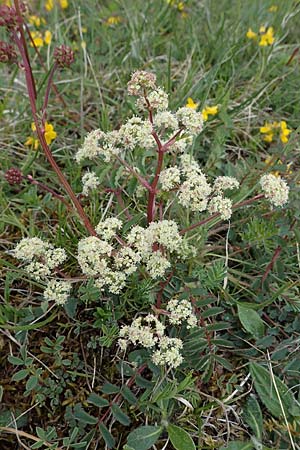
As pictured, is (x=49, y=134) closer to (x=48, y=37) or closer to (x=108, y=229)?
(x=48, y=37)

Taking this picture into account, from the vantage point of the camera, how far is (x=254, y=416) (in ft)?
5.64

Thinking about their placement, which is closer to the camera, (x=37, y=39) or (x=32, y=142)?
(x=32, y=142)

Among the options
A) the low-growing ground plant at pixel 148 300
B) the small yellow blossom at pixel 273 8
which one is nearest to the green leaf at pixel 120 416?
the low-growing ground plant at pixel 148 300

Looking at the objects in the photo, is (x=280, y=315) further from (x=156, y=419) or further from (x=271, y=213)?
(x=156, y=419)

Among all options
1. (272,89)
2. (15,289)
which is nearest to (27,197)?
(15,289)

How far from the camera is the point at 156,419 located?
68.4 inches

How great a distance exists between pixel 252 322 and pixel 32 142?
125cm

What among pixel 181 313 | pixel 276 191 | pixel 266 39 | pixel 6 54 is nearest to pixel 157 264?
pixel 181 313

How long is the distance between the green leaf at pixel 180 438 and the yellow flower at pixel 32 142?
1313 mm

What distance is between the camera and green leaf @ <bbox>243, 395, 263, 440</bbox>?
170cm

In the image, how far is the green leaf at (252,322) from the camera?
5.93 ft

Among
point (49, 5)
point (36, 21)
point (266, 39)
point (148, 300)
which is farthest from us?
point (49, 5)

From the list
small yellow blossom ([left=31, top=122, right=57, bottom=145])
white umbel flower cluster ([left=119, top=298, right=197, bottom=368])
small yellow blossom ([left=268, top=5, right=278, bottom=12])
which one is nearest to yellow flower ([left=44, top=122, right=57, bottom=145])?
small yellow blossom ([left=31, top=122, right=57, bottom=145])

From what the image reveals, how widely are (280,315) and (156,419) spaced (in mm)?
553
